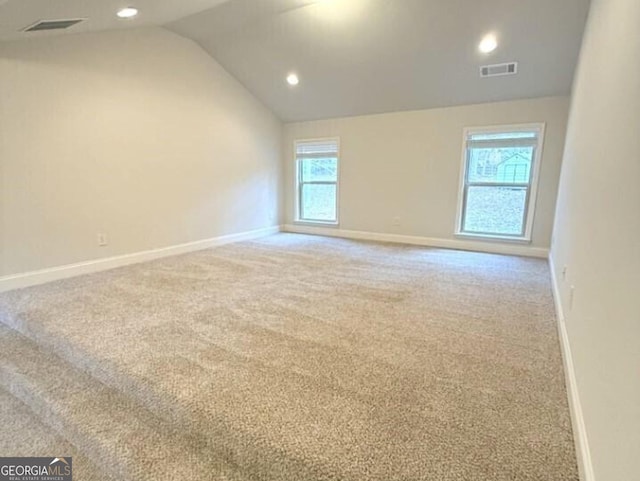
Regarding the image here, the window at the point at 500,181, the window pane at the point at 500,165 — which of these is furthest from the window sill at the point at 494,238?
the window pane at the point at 500,165

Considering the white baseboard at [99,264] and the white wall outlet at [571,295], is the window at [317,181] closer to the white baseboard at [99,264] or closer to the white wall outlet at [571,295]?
the white baseboard at [99,264]

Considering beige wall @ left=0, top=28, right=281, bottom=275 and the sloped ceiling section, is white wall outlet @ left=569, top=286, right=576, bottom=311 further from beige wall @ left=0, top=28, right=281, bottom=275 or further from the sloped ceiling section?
beige wall @ left=0, top=28, right=281, bottom=275

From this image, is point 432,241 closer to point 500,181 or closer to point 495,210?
point 495,210

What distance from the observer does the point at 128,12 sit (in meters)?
3.13

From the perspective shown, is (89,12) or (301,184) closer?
(89,12)

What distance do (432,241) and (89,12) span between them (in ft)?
15.5

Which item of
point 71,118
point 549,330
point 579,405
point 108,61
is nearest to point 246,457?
point 579,405

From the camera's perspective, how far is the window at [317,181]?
614 cm

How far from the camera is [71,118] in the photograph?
3600mm

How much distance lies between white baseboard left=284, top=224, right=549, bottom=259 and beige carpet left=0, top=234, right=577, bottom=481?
1.46 m

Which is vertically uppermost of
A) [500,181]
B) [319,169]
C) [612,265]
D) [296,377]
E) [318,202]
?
[319,169]

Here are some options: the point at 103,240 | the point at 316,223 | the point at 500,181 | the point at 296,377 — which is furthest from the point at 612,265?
the point at 316,223

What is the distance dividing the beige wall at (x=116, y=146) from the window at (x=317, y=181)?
3.62 feet

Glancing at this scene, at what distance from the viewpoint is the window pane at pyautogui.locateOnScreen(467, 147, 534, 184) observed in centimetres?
467
